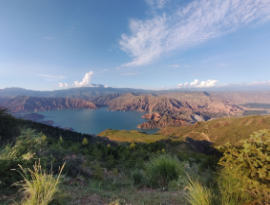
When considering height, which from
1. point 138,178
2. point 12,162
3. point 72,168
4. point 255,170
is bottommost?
point 138,178

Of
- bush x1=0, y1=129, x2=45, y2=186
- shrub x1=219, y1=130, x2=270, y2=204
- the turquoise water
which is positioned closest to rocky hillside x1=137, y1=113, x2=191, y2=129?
the turquoise water

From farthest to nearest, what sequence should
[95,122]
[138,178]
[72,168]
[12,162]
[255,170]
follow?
[95,122]
[72,168]
[138,178]
[12,162]
[255,170]


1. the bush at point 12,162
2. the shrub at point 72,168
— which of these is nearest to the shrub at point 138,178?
the shrub at point 72,168

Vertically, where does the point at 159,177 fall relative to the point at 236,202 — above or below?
below

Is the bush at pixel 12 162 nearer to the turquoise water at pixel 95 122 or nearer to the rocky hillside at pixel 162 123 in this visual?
the turquoise water at pixel 95 122

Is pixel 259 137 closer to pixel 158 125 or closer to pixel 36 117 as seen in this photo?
pixel 158 125

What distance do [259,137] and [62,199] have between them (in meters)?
3.40

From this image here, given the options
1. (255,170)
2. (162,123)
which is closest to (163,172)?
(255,170)

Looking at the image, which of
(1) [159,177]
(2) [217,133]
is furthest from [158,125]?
(1) [159,177]

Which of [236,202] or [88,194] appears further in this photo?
[88,194]

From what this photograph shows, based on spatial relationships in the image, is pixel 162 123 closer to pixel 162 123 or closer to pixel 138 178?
pixel 162 123

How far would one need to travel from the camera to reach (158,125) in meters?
118

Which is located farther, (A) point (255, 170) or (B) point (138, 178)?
(B) point (138, 178)

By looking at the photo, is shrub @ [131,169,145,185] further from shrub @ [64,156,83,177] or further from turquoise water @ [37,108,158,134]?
turquoise water @ [37,108,158,134]
